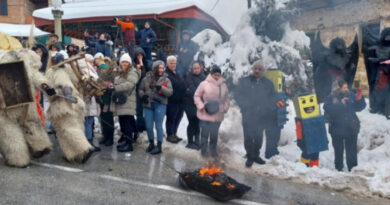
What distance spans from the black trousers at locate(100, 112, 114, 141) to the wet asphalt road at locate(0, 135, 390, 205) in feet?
3.74

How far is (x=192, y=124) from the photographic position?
7.57 m

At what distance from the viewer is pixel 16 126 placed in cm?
574

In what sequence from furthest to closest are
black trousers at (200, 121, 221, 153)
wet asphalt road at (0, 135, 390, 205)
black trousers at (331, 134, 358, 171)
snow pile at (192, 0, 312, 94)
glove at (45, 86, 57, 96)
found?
snow pile at (192, 0, 312, 94)
black trousers at (200, 121, 221, 153)
black trousers at (331, 134, 358, 171)
glove at (45, 86, 57, 96)
wet asphalt road at (0, 135, 390, 205)

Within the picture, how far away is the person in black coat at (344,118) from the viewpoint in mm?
6215

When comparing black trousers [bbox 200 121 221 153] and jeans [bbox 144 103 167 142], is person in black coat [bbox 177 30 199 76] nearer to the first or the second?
jeans [bbox 144 103 167 142]

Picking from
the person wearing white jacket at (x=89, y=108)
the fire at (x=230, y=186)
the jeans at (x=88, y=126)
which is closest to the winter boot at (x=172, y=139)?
the person wearing white jacket at (x=89, y=108)

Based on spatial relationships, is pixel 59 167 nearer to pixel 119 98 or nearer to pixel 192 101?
pixel 119 98

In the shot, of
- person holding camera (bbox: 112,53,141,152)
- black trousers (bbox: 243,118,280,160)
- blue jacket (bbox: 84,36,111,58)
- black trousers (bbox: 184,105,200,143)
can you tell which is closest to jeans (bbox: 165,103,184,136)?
black trousers (bbox: 184,105,200,143)

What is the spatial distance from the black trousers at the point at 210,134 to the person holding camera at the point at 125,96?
56.3 inches

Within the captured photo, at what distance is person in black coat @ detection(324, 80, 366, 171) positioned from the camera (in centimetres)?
621

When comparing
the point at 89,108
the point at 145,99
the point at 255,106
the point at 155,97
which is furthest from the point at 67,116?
the point at 255,106

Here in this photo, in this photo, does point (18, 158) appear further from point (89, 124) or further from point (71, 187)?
point (89, 124)

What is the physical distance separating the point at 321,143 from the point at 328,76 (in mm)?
2569

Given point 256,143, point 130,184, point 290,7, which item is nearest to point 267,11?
point 290,7
